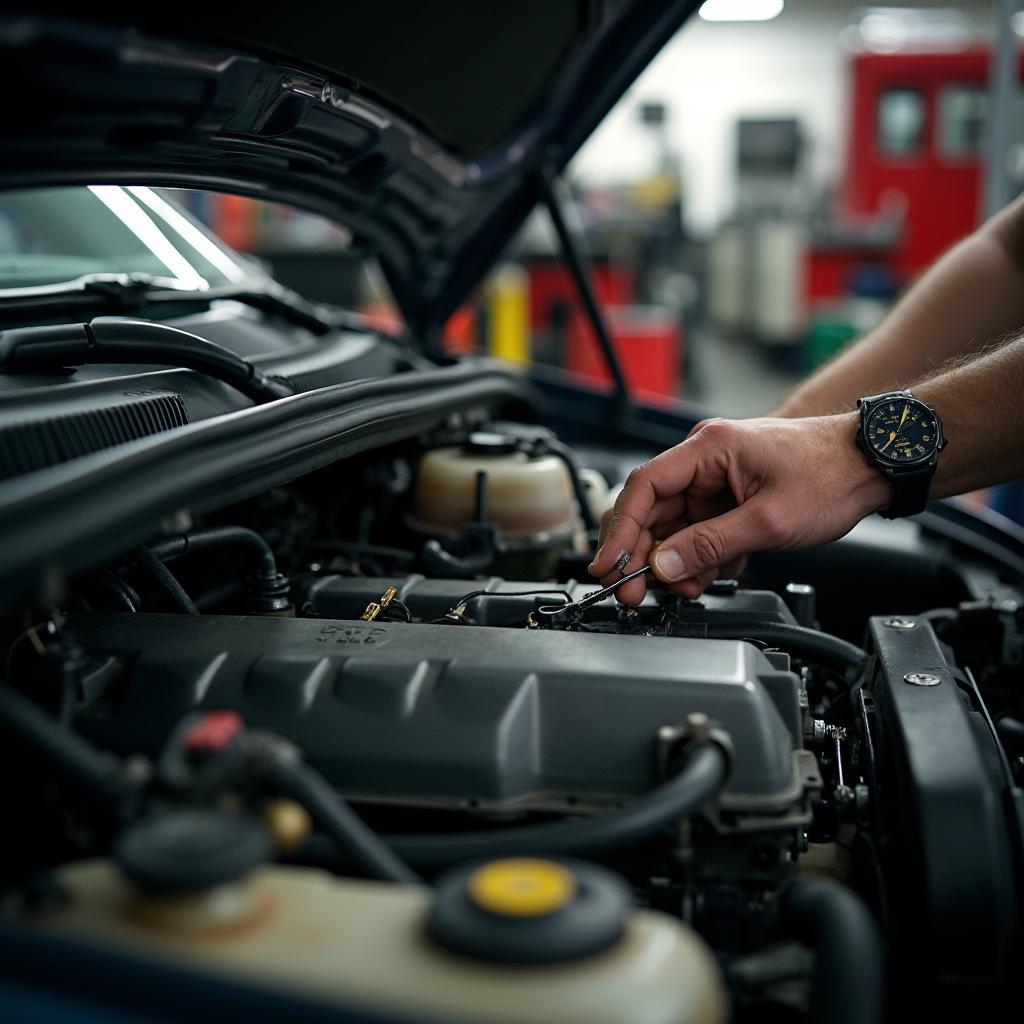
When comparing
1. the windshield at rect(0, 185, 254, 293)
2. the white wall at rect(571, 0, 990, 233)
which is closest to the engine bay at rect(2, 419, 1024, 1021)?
the windshield at rect(0, 185, 254, 293)

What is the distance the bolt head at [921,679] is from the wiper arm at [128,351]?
0.68 m

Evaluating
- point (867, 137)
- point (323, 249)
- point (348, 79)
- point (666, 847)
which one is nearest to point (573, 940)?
point (666, 847)

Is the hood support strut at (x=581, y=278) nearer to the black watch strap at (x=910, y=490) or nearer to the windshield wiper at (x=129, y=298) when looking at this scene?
the windshield wiper at (x=129, y=298)

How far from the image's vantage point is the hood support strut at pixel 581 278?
6.37 ft

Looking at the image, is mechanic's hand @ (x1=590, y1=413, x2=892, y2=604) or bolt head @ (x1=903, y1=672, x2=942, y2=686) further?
mechanic's hand @ (x1=590, y1=413, x2=892, y2=604)

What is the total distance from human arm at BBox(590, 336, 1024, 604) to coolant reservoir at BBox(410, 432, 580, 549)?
177mm

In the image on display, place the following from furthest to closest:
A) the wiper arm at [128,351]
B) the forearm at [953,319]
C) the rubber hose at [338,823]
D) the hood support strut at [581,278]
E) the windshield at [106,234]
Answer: the hood support strut at [581,278] < the forearm at [953,319] < the windshield at [106,234] < the wiper arm at [128,351] < the rubber hose at [338,823]

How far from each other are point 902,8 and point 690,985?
1415cm

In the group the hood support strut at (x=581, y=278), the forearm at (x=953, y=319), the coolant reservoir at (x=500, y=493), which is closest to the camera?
the coolant reservoir at (x=500, y=493)

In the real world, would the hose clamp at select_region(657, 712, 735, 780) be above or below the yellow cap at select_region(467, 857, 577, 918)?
above

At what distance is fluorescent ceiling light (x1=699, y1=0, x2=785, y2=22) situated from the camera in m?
11.6

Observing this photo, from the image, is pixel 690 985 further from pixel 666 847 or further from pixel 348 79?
pixel 348 79

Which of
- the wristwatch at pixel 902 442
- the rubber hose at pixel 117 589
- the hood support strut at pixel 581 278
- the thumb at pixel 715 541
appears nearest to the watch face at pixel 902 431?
the wristwatch at pixel 902 442

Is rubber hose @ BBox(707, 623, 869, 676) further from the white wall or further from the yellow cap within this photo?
the white wall
